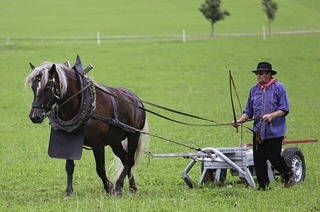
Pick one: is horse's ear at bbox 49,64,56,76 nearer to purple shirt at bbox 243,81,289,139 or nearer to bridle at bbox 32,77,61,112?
bridle at bbox 32,77,61,112

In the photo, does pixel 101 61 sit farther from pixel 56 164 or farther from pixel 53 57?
pixel 56 164

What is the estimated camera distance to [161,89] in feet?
99.9

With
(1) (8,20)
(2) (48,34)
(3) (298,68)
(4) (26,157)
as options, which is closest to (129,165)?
(4) (26,157)

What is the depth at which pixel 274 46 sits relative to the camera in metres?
44.1

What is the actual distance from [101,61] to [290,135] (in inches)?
829

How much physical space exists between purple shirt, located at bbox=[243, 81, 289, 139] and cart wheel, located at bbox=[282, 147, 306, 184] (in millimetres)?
878

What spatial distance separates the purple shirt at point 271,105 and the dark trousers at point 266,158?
4.7 inches

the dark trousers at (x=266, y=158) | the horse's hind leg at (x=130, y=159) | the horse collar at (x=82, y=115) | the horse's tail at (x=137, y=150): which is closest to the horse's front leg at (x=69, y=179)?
the horse collar at (x=82, y=115)

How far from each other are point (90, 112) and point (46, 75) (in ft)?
2.75

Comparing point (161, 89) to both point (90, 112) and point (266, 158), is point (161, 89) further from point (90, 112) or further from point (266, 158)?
point (90, 112)

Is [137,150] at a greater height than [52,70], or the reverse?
[52,70]

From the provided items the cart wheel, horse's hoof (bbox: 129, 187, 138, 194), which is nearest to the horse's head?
horse's hoof (bbox: 129, 187, 138, 194)

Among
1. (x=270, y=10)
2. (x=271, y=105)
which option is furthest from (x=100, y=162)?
(x=270, y=10)

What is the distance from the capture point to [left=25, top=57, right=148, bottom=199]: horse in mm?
9023
